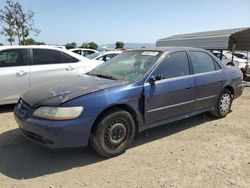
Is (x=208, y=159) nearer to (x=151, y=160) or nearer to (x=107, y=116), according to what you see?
(x=151, y=160)

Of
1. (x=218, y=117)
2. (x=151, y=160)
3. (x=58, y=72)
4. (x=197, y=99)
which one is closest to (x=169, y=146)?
(x=151, y=160)

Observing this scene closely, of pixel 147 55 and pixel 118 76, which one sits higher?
pixel 147 55

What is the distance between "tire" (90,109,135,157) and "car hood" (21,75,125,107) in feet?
1.45

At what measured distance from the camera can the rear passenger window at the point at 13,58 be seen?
638 cm

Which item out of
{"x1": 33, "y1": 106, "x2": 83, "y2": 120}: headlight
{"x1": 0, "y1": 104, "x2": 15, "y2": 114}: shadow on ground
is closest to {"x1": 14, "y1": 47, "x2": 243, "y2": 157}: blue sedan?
{"x1": 33, "y1": 106, "x2": 83, "y2": 120}: headlight

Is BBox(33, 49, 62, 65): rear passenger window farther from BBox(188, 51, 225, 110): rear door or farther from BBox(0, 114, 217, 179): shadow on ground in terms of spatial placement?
BBox(188, 51, 225, 110): rear door

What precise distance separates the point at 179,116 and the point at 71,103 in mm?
2126

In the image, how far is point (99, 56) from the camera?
38.0 feet

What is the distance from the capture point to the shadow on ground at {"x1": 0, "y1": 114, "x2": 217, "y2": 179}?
3.81m

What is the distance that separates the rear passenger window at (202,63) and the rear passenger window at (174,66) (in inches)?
8.8

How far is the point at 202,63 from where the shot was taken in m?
5.71

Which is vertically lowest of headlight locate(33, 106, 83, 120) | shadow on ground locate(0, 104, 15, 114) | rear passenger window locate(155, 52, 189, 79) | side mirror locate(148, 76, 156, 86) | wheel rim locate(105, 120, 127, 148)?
shadow on ground locate(0, 104, 15, 114)

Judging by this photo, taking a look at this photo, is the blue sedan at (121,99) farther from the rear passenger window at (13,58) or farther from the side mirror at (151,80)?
the rear passenger window at (13,58)

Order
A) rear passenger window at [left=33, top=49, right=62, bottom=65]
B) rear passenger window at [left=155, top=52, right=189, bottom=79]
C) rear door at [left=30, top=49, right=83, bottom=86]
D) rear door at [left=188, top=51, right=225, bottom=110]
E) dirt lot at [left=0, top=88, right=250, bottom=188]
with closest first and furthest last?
dirt lot at [left=0, top=88, right=250, bottom=188] < rear passenger window at [left=155, top=52, right=189, bottom=79] < rear door at [left=188, top=51, right=225, bottom=110] < rear door at [left=30, top=49, right=83, bottom=86] < rear passenger window at [left=33, top=49, right=62, bottom=65]
